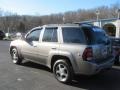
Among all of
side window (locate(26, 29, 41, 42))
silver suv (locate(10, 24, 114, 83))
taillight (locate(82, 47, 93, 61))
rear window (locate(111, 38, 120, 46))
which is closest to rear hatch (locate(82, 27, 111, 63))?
silver suv (locate(10, 24, 114, 83))

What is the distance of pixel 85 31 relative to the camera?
6730 mm

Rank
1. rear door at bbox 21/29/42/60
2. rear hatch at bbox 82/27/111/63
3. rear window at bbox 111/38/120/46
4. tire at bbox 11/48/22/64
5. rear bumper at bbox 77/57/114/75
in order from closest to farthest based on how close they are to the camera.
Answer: rear bumper at bbox 77/57/114/75 < rear hatch at bbox 82/27/111/63 < rear door at bbox 21/29/42/60 < tire at bbox 11/48/22/64 < rear window at bbox 111/38/120/46

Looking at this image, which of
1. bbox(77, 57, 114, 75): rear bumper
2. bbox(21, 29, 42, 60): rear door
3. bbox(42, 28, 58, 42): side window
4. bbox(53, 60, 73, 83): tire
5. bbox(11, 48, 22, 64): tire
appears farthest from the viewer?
bbox(11, 48, 22, 64): tire

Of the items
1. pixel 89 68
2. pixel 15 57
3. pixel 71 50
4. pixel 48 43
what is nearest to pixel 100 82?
pixel 89 68

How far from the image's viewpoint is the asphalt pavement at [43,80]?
261 inches

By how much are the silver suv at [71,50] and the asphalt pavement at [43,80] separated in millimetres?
401

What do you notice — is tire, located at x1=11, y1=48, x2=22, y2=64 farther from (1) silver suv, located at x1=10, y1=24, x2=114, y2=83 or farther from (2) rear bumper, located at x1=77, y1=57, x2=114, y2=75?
(2) rear bumper, located at x1=77, y1=57, x2=114, y2=75

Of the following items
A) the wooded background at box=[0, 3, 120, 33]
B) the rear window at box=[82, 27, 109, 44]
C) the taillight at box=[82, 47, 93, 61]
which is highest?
the wooded background at box=[0, 3, 120, 33]

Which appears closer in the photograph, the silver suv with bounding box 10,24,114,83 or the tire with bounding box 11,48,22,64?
the silver suv with bounding box 10,24,114,83

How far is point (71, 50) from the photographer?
6.77m

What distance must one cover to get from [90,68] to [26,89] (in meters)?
1.93

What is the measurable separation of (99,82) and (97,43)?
52.7 inches

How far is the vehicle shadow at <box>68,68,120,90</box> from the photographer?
22.0 feet

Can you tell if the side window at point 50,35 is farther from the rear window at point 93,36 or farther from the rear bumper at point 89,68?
the rear bumper at point 89,68
